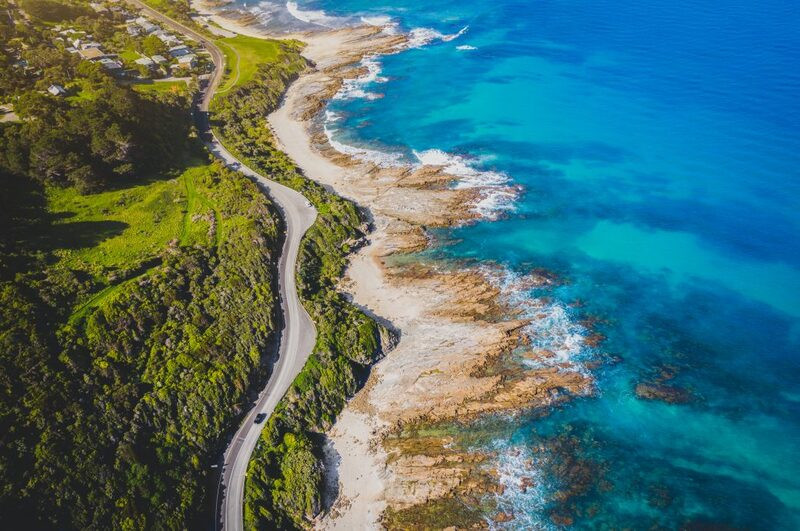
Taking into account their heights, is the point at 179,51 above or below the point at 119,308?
above

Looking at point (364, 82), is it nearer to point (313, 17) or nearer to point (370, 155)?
point (370, 155)

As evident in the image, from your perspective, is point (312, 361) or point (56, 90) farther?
point (56, 90)

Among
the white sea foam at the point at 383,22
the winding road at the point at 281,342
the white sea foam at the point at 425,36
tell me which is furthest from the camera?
the white sea foam at the point at 383,22

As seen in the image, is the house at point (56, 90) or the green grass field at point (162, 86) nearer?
the house at point (56, 90)

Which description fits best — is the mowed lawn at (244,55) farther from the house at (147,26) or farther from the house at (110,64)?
the house at (110,64)

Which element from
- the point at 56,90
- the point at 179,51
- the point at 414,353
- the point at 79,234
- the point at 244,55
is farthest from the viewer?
the point at 244,55

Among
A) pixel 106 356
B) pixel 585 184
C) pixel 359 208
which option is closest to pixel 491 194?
pixel 585 184

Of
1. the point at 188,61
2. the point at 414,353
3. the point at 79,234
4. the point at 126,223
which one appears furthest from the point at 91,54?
the point at 414,353

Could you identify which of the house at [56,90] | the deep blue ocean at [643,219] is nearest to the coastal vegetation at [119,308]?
the house at [56,90]
